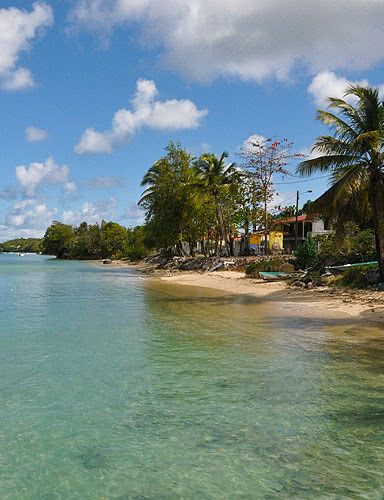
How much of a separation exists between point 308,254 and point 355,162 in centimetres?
891

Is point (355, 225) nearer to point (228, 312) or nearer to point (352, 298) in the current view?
point (352, 298)

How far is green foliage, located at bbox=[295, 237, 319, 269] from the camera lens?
82.2ft

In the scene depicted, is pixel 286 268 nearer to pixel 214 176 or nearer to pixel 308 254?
pixel 308 254

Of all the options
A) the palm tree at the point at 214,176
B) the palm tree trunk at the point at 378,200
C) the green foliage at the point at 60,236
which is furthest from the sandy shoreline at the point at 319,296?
the green foliage at the point at 60,236

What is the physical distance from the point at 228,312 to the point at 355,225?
12.5 m

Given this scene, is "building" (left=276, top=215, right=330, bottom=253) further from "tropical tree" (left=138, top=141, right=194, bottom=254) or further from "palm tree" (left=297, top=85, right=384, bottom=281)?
"palm tree" (left=297, top=85, right=384, bottom=281)

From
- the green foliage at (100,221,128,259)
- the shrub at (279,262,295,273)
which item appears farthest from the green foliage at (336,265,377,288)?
the green foliage at (100,221,128,259)

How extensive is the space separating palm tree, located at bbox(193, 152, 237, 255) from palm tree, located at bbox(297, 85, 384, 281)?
2070 cm

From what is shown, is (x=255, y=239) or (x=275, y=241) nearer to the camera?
(x=255, y=239)

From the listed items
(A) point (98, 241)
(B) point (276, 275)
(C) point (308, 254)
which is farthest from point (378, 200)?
(A) point (98, 241)

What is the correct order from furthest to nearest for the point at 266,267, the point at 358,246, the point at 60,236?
the point at 60,236
the point at 266,267
the point at 358,246

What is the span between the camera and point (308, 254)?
25250 mm

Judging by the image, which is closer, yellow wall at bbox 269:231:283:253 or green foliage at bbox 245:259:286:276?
green foliage at bbox 245:259:286:276

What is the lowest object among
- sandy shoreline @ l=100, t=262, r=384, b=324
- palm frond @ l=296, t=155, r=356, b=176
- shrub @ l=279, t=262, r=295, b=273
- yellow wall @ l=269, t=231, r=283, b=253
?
sandy shoreline @ l=100, t=262, r=384, b=324
